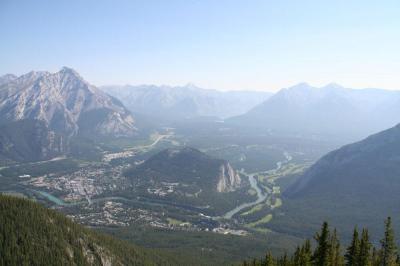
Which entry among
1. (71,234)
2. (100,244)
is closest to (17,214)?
(71,234)

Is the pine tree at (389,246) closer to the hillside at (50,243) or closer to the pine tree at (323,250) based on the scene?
the pine tree at (323,250)

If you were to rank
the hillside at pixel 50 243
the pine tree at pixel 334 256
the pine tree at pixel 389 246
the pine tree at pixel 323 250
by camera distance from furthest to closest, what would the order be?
the hillside at pixel 50 243
the pine tree at pixel 334 256
the pine tree at pixel 389 246
the pine tree at pixel 323 250

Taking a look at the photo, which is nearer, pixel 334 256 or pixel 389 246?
pixel 389 246

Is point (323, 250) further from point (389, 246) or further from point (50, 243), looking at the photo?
point (50, 243)

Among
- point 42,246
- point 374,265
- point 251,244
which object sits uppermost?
point 374,265

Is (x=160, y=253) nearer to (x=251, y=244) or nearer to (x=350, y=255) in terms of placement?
(x=251, y=244)

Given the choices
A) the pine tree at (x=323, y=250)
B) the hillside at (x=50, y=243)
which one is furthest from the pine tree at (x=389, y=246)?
the hillside at (x=50, y=243)

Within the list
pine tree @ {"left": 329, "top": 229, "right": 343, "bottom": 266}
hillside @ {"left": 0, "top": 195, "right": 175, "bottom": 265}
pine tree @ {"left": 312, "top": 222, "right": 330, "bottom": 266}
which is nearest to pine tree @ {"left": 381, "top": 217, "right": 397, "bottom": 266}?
pine tree @ {"left": 329, "top": 229, "right": 343, "bottom": 266}

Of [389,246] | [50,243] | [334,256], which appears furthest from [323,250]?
[50,243]
